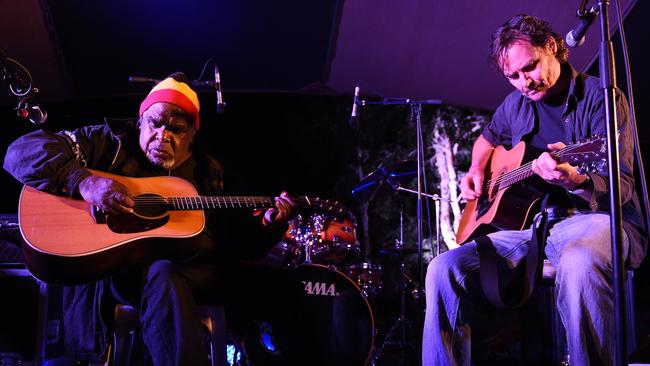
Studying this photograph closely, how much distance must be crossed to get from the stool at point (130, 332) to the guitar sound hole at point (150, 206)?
1.75 ft

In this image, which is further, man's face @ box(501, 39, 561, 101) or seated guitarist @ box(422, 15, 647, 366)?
man's face @ box(501, 39, 561, 101)

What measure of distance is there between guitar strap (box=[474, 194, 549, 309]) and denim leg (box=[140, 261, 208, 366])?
5.07ft

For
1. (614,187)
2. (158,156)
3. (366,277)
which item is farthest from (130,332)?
(614,187)

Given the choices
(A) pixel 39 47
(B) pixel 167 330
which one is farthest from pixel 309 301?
(A) pixel 39 47

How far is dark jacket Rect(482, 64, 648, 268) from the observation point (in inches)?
94.0

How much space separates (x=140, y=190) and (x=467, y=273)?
193cm

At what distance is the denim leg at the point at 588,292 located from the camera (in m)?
2.20

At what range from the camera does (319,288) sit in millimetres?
4008

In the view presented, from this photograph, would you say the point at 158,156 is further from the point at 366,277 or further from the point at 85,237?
the point at 366,277

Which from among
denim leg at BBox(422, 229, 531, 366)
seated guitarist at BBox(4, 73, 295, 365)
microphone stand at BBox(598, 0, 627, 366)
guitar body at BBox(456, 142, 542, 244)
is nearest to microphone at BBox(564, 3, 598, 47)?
microphone stand at BBox(598, 0, 627, 366)

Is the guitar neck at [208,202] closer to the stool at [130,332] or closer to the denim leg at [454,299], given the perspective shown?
the stool at [130,332]

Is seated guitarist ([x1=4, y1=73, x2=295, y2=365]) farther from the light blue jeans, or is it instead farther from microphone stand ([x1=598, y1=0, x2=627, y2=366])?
microphone stand ([x1=598, y1=0, x2=627, y2=366])

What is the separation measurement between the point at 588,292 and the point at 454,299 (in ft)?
2.38

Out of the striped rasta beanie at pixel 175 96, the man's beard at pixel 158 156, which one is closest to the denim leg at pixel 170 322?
the man's beard at pixel 158 156
